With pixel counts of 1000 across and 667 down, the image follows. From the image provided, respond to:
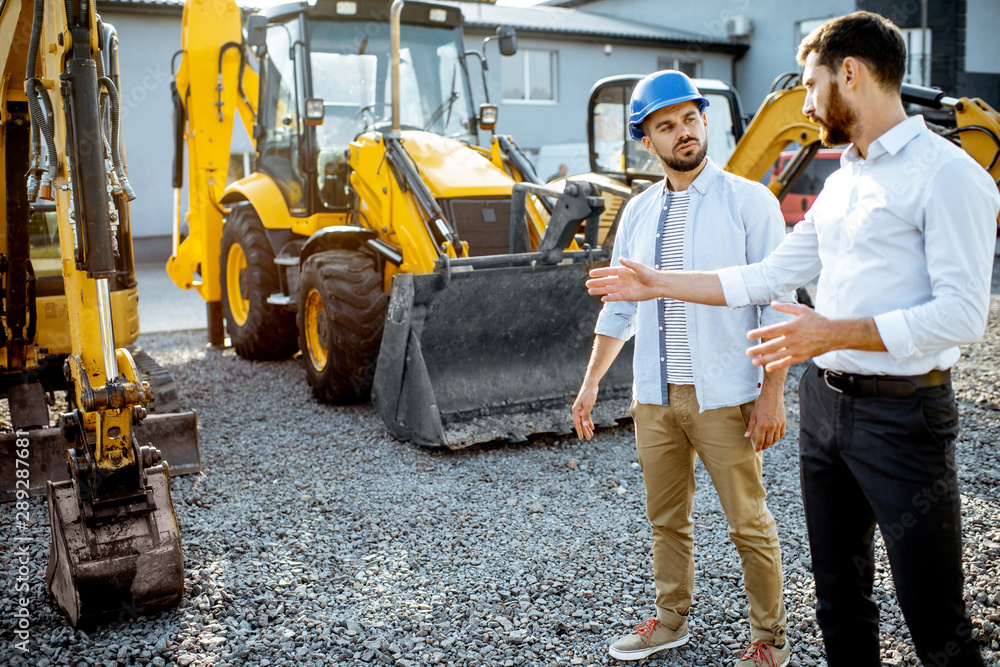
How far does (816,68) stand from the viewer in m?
2.01

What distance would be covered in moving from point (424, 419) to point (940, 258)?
363 centimetres

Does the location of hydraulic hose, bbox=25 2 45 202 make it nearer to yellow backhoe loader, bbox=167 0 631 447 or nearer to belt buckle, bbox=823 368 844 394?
yellow backhoe loader, bbox=167 0 631 447

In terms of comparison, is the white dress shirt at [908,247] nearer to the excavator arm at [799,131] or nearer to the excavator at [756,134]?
the excavator at [756,134]

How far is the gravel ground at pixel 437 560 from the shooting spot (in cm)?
305

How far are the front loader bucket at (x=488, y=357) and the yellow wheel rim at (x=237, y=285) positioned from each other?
3370 millimetres

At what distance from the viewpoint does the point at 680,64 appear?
23406mm

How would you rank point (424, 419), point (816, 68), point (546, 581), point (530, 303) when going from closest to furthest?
point (816, 68) < point (546, 581) < point (424, 419) < point (530, 303)

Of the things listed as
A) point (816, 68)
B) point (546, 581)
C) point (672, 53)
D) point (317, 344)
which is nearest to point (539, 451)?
point (546, 581)

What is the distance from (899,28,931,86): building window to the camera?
19.1 metres

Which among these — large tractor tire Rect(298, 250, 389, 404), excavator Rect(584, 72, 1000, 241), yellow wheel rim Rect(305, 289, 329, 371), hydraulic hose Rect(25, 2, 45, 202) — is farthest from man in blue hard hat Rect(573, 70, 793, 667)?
yellow wheel rim Rect(305, 289, 329, 371)

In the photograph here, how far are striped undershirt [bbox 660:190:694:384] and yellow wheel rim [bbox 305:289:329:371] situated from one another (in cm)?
392

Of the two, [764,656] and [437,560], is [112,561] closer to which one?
[437,560]

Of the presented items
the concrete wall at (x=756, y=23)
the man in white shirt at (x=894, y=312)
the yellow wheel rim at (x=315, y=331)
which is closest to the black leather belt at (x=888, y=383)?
the man in white shirt at (x=894, y=312)

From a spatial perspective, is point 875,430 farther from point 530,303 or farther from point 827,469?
point 530,303
